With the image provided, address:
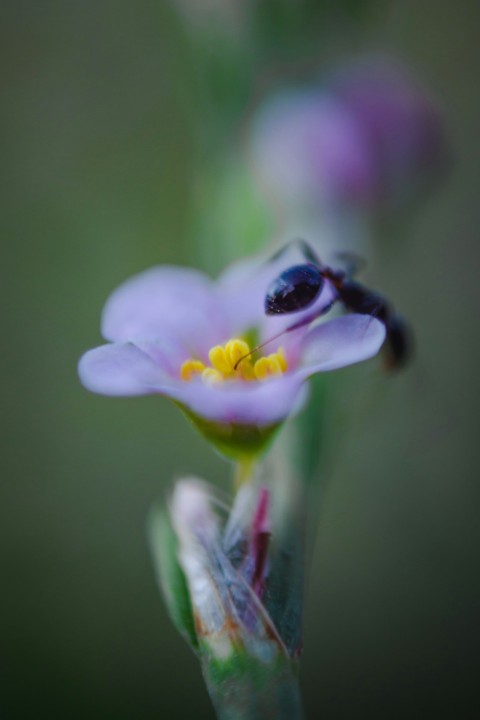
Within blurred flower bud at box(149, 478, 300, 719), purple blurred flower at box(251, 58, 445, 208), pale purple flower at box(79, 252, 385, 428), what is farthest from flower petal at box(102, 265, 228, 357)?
purple blurred flower at box(251, 58, 445, 208)

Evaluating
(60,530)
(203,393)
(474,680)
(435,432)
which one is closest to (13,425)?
(60,530)

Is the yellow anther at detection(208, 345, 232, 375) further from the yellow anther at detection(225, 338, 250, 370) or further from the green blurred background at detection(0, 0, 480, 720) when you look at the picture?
the green blurred background at detection(0, 0, 480, 720)

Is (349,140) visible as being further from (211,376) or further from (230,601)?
(230,601)

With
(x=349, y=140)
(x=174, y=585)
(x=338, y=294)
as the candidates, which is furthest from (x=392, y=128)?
(x=174, y=585)

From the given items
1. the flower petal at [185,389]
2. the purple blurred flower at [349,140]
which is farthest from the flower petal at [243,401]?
the purple blurred flower at [349,140]

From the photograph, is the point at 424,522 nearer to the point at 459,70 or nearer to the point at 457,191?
the point at 457,191

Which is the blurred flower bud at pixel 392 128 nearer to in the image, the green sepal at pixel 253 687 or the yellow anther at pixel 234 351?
the yellow anther at pixel 234 351
